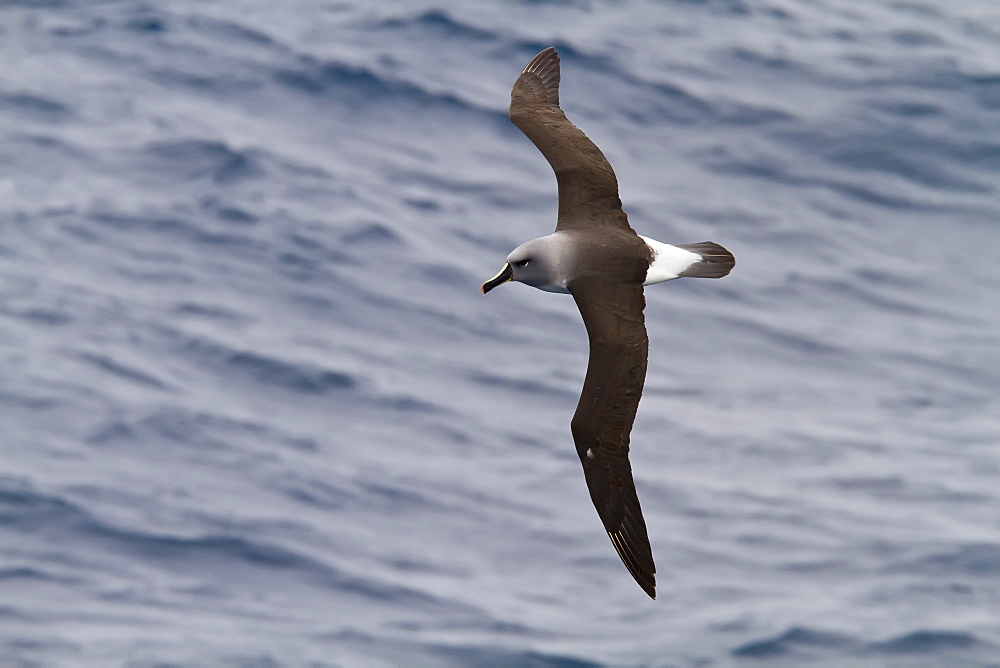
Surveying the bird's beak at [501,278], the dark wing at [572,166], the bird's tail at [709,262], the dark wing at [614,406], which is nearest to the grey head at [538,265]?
the bird's beak at [501,278]

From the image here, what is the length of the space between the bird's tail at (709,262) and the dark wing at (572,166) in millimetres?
536

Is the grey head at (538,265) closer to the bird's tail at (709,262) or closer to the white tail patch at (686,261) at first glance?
the white tail patch at (686,261)

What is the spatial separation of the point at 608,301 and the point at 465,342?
8483 mm

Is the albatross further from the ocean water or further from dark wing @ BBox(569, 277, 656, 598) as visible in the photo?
the ocean water

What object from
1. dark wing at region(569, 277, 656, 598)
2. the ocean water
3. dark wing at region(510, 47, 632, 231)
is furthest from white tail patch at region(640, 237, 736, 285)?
the ocean water

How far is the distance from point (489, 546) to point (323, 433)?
90.0 inches

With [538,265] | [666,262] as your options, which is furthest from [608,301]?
[666,262]

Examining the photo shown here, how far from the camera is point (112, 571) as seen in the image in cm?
1448

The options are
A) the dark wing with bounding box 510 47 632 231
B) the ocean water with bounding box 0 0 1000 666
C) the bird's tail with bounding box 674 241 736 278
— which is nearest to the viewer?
the bird's tail with bounding box 674 241 736 278

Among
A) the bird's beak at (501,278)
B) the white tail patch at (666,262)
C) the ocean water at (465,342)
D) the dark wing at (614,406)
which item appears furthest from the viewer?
the ocean water at (465,342)

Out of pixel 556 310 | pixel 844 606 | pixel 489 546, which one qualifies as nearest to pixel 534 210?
pixel 556 310

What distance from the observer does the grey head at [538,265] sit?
386 inches

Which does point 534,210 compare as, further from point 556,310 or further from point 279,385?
point 279,385

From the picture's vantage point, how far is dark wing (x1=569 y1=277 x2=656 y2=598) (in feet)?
31.4
